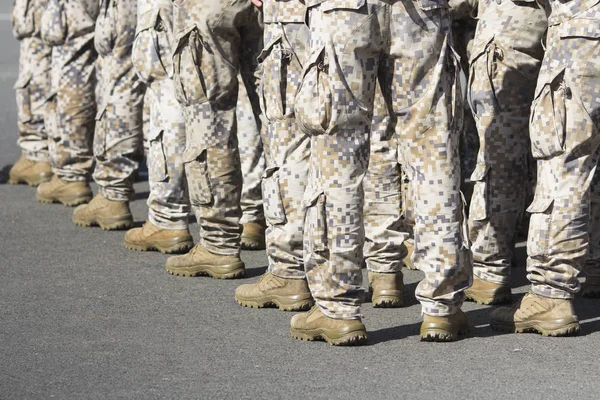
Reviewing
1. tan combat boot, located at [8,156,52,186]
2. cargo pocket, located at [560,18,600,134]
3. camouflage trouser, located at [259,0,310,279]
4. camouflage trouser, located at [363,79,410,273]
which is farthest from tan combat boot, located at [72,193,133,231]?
cargo pocket, located at [560,18,600,134]

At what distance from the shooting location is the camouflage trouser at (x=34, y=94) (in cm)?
868

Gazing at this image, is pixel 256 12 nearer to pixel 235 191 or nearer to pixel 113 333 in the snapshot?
pixel 235 191

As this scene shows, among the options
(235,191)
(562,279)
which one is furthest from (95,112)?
(562,279)

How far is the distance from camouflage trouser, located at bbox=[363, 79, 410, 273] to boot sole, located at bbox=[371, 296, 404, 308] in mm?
124

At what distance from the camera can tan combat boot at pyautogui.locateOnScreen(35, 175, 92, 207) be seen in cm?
805

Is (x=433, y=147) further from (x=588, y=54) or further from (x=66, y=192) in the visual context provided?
(x=66, y=192)

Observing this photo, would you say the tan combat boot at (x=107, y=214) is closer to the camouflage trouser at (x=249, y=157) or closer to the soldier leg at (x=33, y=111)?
the camouflage trouser at (x=249, y=157)

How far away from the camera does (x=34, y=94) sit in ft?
28.8

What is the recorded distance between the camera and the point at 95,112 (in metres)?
7.95

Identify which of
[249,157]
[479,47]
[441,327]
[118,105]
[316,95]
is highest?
[479,47]

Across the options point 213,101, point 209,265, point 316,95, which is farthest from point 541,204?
point 209,265

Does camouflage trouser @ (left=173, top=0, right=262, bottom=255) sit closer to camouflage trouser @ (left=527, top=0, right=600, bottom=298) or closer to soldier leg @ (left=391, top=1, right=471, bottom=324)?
soldier leg @ (left=391, top=1, right=471, bottom=324)

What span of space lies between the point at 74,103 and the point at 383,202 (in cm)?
292

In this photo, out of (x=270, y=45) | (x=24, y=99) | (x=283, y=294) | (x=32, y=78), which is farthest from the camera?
(x=24, y=99)
